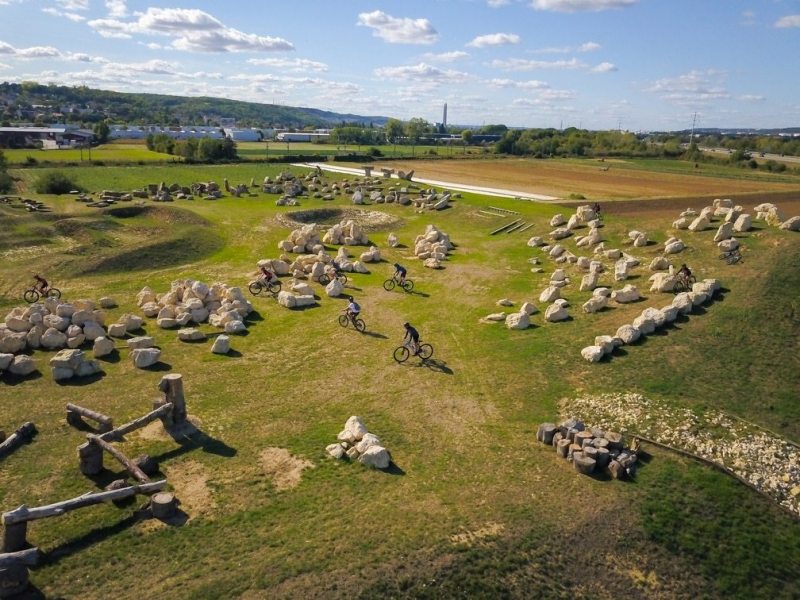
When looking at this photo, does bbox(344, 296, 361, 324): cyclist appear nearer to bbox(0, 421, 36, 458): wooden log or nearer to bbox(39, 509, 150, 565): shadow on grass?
bbox(0, 421, 36, 458): wooden log

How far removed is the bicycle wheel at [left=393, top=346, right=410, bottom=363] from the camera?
26303 mm

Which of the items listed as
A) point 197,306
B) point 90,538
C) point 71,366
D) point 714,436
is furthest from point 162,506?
point 714,436

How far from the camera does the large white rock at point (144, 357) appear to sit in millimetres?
24703

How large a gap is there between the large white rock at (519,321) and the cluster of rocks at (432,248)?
13.3m

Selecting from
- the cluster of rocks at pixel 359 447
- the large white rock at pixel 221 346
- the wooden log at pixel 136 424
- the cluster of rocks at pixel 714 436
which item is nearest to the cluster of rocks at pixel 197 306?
the large white rock at pixel 221 346

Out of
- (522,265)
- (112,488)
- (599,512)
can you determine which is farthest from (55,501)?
(522,265)

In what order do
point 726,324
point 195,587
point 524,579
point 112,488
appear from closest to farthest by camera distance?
point 195,587
point 524,579
point 112,488
point 726,324

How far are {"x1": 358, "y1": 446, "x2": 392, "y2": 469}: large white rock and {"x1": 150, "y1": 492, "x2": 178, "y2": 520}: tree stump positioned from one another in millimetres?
5772

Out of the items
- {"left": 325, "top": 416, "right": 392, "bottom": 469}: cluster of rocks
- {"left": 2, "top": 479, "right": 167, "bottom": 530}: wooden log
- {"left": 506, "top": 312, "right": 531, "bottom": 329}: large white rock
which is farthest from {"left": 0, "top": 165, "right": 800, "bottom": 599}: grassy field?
{"left": 506, "top": 312, "right": 531, "bottom": 329}: large white rock

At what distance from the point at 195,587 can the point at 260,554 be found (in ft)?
5.38

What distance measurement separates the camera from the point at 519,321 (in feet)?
98.7

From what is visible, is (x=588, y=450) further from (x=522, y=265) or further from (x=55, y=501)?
(x=522, y=265)

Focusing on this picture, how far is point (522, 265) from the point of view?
42.6m

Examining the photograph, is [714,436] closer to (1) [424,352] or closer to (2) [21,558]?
(1) [424,352]
